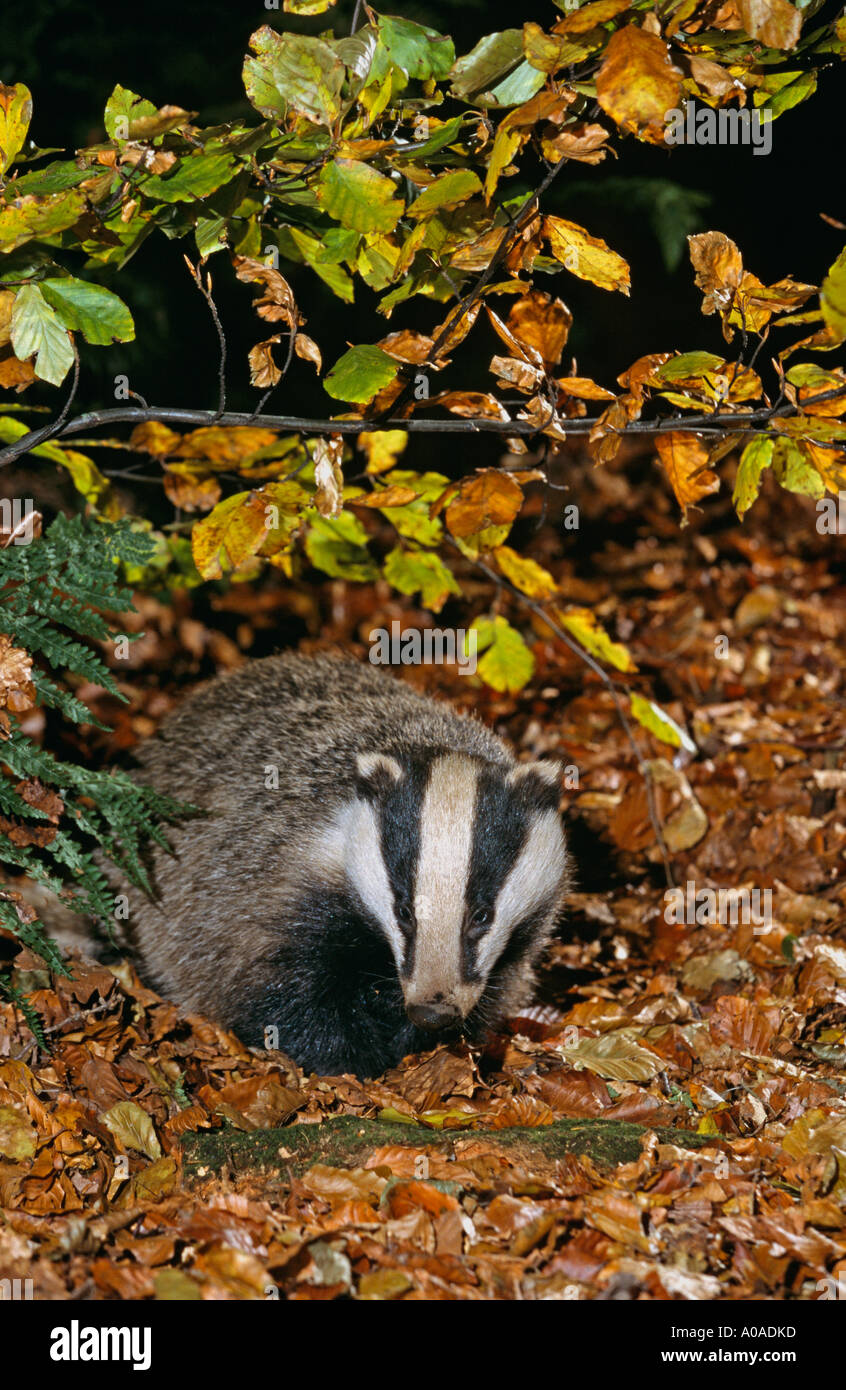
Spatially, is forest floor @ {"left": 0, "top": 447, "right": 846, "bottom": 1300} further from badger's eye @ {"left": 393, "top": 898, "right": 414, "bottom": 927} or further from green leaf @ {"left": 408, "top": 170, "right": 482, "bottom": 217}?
green leaf @ {"left": 408, "top": 170, "right": 482, "bottom": 217}

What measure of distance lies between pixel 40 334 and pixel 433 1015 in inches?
85.4

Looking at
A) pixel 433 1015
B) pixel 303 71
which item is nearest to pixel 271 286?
pixel 303 71

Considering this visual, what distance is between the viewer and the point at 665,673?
6641 millimetres

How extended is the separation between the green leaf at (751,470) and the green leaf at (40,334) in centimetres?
179

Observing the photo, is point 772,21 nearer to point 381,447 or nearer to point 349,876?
point 381,447

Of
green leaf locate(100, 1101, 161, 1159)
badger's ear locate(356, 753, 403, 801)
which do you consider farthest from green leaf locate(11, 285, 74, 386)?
green leaf locate(100, 1101, 161, 1159)

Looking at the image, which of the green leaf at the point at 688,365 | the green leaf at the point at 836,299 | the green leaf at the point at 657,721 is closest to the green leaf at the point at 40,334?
the green leaf at the point at 688,365

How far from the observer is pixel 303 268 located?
6.04 meters

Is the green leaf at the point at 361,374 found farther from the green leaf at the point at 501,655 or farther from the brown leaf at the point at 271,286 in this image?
the green leaf at the point at 501,655

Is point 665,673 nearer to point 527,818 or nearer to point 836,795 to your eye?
point 836,795

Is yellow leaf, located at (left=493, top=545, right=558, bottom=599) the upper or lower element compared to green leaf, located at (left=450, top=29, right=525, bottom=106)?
lower

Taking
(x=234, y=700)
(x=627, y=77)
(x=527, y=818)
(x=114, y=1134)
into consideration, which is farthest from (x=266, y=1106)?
(x=627, y=77)

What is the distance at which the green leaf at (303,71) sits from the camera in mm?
2363

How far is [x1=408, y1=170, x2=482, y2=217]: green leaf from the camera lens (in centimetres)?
258
